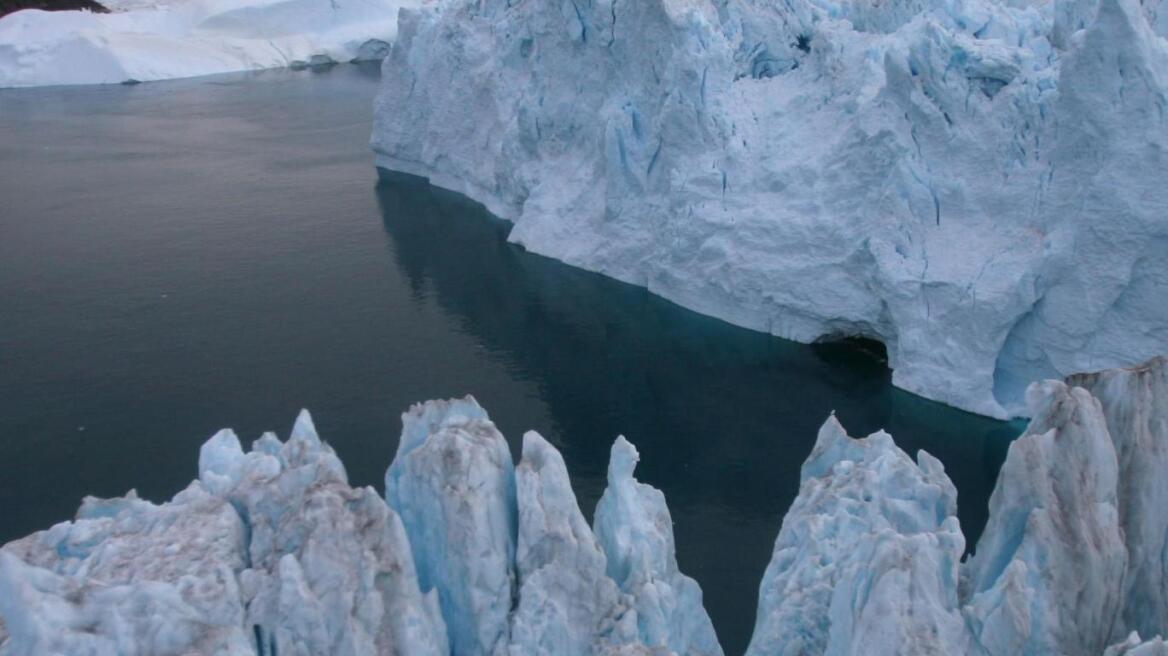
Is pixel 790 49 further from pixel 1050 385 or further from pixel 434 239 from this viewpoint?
pixel 1050 385

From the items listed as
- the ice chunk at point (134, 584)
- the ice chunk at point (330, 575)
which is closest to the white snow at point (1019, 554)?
the ice chunk at point (330, 575)

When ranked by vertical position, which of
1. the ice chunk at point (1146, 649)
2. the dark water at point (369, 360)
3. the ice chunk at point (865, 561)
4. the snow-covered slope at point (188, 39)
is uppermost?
the ice chunk at point (1146, 649)

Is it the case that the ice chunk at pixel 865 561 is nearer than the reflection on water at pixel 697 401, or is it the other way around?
the ice chunk at pixel 865 561

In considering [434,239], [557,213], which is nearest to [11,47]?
[434,239]

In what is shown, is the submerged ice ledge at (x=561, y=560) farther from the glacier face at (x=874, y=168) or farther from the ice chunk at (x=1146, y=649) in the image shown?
the glacier face at (x=874, y=168)

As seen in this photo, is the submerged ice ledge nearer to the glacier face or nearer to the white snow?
the white snow

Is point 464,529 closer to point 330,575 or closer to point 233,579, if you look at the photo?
point 330,575

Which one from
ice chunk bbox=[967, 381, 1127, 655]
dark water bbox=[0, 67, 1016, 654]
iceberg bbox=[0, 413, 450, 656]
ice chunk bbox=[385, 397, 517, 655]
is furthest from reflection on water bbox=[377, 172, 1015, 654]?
iceberg bbox=[0, 413, 450, 656]
